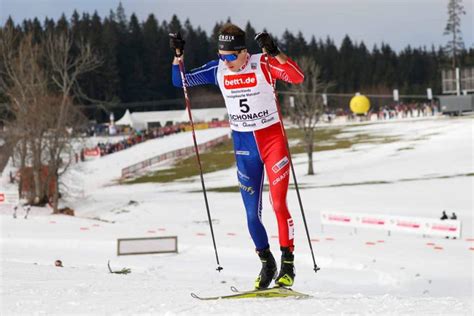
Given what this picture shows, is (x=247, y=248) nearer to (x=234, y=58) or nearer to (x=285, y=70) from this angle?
(x=234, y=58)

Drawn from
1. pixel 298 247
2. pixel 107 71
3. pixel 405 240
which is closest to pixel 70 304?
pixel 298 247

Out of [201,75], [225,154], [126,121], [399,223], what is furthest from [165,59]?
[201,75]

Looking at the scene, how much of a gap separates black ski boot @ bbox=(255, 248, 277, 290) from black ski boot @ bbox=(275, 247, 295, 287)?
0.96ft

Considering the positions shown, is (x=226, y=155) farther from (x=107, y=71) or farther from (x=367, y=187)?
(x=107, y=71)

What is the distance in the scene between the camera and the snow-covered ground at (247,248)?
684cm

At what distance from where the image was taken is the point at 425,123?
8238cm

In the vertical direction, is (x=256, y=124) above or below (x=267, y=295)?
above

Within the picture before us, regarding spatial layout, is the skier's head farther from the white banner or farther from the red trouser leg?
the white banner

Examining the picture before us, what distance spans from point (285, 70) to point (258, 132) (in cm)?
77

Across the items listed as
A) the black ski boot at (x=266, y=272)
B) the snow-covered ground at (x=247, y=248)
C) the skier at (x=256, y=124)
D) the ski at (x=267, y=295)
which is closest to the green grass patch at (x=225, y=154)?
the snow-covered ground at (x=247, y=248)

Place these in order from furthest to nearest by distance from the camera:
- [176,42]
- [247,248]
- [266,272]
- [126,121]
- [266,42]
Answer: [126,121] → [247,248] → [266,272] → [176,42] → [266,42]

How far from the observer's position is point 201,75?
26.3ft

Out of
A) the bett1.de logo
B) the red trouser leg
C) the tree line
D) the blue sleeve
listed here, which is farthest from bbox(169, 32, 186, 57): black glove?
the tree line

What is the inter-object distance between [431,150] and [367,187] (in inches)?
699
